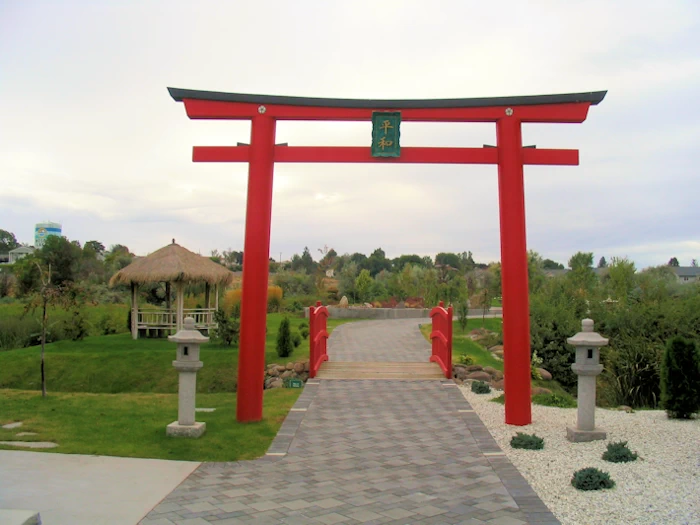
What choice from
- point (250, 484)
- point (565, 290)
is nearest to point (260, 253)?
point (250, 484)

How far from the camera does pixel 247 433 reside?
7.11 meters

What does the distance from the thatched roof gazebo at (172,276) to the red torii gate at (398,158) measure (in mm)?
9175

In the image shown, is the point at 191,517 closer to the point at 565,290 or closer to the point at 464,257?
the point at 565,290

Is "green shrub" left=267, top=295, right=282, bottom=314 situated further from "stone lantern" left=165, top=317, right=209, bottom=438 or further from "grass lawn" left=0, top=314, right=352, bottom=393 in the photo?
"stone lantern" left=165, top=317, right=209, bottom=438

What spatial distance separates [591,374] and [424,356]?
6.64m

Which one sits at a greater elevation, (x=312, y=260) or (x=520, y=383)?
(x=312, y=260)

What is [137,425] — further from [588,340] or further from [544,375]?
[544,375]

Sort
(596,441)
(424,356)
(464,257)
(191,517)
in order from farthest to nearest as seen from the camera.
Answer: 1. (464,257)
2. (424,356)
3. (596,441)
4. (191,517)

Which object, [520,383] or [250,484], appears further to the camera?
[520,383]

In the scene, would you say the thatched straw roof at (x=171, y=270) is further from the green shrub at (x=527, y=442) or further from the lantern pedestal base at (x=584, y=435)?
the lantern pedestal base at (x=584, y=435)

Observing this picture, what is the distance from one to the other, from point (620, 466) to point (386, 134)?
4745 millimetres

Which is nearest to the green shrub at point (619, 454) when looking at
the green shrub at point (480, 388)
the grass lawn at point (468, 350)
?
the green shrub at point (480, 388)

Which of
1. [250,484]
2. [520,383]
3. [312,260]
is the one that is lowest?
[250,484]

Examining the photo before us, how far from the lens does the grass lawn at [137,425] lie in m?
6.34
